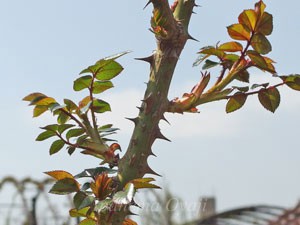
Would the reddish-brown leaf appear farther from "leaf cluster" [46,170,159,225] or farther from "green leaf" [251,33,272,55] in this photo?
"green leaf" [251,33,272,55]

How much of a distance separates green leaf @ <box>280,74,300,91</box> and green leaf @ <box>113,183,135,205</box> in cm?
29

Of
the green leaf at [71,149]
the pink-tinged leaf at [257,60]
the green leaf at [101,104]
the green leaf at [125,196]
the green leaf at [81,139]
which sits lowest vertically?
the green leaf at [125,196]

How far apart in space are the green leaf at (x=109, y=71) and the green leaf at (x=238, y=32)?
0.55ft

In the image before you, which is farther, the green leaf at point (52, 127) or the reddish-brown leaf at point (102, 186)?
the green leaf at point (52, 127)

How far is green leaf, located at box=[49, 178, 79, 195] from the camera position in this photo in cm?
84

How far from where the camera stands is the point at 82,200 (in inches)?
32.4

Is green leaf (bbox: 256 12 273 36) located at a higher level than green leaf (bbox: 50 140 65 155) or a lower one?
→ higher

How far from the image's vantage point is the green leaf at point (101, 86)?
903mm

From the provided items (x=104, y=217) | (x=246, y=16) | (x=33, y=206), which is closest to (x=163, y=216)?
(x=104, y=217)

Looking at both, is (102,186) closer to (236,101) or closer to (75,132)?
(75,132)

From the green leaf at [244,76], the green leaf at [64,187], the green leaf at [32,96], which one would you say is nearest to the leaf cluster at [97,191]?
the green leaf at [64,187]

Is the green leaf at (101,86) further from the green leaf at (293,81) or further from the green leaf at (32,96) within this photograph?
the green leaf at (293,81)

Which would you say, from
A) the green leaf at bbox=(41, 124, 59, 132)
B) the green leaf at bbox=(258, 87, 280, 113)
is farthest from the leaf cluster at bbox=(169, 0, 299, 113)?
the green leaf at bbox=(41, 124, 59, 132)

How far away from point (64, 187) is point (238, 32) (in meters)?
0.33
